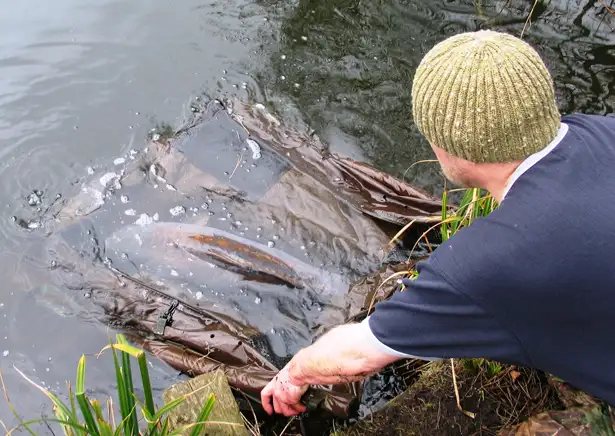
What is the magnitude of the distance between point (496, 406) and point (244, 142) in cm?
249

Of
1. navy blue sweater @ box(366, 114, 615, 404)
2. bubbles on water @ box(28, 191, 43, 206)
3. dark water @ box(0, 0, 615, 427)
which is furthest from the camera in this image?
dark water @ box(0, 0, 615, 427)

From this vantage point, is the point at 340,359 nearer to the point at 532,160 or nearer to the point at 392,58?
the point at 532,160

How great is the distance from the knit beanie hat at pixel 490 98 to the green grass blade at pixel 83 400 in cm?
146

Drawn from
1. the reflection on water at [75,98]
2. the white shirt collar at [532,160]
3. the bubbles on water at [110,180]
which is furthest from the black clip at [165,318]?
the white shirt collar at [532,160]

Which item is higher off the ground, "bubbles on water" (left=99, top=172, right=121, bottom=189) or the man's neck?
the man's neck

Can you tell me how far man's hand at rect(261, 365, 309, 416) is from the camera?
256cm

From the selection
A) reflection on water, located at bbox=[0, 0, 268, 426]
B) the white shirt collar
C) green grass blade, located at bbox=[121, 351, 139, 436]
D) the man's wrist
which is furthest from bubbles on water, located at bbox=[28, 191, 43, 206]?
the white shirt collar

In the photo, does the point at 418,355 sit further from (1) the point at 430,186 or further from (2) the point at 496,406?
(1) the point at 430,186

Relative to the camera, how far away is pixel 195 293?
360cm

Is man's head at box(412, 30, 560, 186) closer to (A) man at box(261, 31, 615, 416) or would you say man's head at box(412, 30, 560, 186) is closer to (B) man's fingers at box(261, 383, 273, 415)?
(A) man at box(261, 31, 615, 416)

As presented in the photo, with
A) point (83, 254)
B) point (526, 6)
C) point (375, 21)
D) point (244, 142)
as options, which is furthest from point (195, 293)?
point (526, 6)

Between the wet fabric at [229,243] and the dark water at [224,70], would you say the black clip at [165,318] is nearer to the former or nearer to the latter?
the wet fabric at [229,243]

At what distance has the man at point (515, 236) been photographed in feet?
5.29

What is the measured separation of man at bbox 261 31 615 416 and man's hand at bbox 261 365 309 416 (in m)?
0.70
